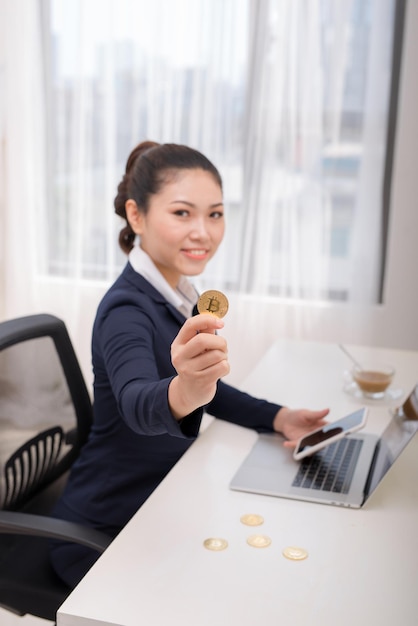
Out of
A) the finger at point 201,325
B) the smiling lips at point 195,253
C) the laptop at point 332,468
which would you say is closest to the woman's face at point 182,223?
the smiling lips at point 195,253

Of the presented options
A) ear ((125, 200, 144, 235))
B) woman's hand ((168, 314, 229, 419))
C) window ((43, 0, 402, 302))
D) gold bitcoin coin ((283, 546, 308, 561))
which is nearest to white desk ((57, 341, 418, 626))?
gold bitcoin coin ((283, 546, 308, 561))

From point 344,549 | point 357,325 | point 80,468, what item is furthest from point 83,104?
point 344,549

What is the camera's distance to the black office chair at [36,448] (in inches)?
52.2

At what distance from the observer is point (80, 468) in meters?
1.48

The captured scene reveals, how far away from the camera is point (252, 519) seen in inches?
44.4

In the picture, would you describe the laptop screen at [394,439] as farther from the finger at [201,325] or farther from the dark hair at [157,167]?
the dark hair at [157,167]

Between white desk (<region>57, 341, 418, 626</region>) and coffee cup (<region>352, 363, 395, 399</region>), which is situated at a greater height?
coffee cup (<region>352, 363, 395, 399</region>)

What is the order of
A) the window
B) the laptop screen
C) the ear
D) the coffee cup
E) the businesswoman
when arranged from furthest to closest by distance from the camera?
the window, the coffee cup, the ear, the businesswoman, the laptop screen

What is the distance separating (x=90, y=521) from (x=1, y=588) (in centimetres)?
19

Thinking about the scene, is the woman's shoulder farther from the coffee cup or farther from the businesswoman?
the coffee cup

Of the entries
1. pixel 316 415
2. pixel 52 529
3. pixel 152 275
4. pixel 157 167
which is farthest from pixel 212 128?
pixel 52 529

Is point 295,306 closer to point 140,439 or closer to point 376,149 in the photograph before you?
point 376,149

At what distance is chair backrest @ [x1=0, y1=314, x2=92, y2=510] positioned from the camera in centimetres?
144

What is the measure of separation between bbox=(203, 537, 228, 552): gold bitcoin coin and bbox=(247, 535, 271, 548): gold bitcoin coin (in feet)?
0.11
